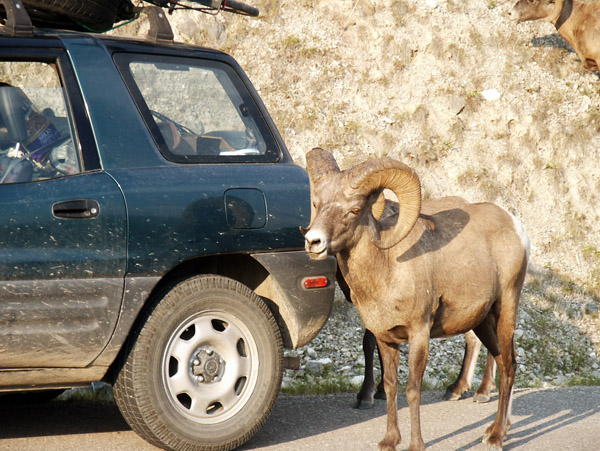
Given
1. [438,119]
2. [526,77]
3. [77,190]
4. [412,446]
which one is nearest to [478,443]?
[412,446]

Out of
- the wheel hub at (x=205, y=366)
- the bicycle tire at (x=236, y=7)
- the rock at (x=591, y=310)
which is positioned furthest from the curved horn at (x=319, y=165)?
the rock at (x=591, y=310)

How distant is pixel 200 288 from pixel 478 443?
2297 mm

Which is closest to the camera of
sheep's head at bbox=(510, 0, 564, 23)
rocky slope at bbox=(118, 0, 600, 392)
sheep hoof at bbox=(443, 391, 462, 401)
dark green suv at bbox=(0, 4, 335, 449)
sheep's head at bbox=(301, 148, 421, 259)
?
dark green suv at bbox=(0, 4, 335, 449)

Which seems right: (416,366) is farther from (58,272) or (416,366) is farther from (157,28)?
(157,28)

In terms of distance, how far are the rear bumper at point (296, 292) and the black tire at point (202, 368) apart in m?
0.18

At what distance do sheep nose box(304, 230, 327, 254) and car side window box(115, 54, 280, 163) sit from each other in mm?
1025

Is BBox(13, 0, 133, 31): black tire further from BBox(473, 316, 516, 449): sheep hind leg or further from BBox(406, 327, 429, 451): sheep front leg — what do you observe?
BBox(473, 316, 516, 449): sheep hind leg

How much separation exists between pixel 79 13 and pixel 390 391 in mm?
3435

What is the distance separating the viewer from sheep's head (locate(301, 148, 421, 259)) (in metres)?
5.12

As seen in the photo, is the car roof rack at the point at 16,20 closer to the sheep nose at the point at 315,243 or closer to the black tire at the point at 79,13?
the black tire at the point at 79,13

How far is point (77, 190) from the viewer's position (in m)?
4.95

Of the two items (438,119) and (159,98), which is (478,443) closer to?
(159,98)

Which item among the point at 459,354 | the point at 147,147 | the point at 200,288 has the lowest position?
the point at 459,354

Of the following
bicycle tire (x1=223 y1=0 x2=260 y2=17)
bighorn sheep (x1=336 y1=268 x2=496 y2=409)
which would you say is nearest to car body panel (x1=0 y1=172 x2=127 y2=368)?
bicycle tire (x1=223 y1=0 x2=260 y2=17)
